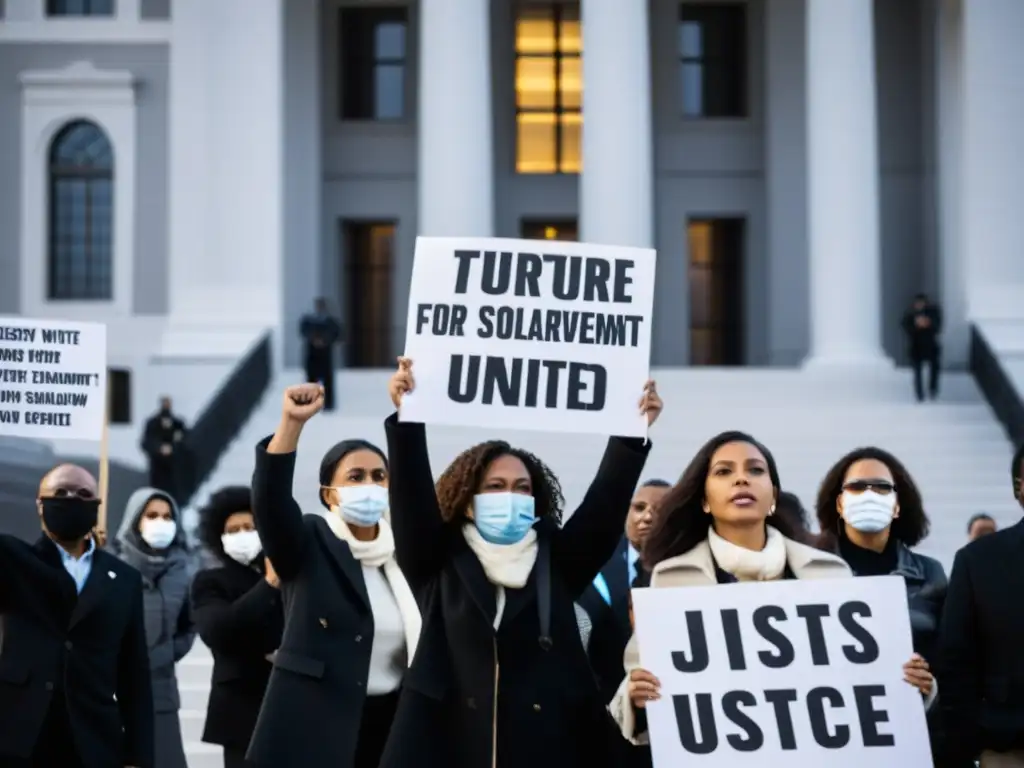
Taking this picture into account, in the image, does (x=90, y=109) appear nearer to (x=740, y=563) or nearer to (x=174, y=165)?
(x=174, y=165)

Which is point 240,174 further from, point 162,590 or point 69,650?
point 69,650

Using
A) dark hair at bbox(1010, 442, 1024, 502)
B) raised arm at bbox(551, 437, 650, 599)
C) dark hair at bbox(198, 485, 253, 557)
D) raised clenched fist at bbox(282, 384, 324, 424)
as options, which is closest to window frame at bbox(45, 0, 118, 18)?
dark hair at bbox(198, 485, 253, 557)

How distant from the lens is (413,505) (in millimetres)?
6785

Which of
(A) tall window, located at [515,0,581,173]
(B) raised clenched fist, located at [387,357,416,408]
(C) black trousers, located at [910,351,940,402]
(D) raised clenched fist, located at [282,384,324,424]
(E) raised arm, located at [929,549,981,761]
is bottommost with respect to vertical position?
(E) raised arm, located at [929,549,981,761]

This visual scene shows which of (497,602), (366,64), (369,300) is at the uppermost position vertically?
(366,64)

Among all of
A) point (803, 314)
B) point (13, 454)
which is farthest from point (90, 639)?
point (803, 314)

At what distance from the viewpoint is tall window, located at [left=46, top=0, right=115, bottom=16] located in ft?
114

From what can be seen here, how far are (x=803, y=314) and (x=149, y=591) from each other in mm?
23820

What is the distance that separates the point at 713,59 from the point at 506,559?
29.3 metres

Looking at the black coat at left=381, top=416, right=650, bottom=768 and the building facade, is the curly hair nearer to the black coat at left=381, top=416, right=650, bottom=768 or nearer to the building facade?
the black coat at left=381, top=416, right=650, bottom=768

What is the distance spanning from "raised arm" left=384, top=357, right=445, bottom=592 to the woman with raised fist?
2.20ft

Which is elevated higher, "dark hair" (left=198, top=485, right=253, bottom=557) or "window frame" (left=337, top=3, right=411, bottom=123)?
"window frame" (left=337, top=3, right=411, bottom=123)

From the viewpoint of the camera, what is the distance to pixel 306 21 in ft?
111

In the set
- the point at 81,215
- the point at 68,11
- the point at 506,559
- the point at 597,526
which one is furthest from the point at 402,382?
the point at 68,11
